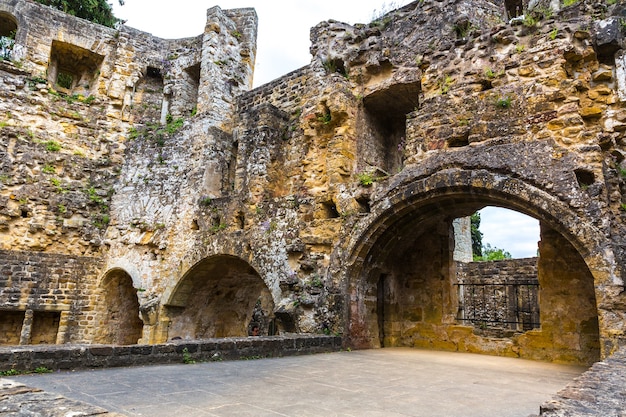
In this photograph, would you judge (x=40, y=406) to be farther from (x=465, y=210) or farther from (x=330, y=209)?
(x=465, y=210)

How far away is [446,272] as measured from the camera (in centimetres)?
903

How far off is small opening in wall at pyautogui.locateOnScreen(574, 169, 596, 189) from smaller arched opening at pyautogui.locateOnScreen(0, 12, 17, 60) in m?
13.4

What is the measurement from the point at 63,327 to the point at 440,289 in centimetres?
869

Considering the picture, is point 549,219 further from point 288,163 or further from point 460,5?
point 288,163

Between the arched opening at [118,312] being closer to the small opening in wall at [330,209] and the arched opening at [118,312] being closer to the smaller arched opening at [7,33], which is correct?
the small opening in wall at [330,209]

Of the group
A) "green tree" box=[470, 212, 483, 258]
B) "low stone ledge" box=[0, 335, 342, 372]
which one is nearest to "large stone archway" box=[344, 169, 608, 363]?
"low stone ledge" box=[0, 335, 342, 372]

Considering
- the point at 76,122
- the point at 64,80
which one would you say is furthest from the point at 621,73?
the point at 64,80

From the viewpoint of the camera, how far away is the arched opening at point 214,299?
10.4m

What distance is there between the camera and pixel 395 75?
855cm

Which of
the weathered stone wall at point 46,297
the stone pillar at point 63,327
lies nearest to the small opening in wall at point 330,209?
the weathered stone wall at point 46,297

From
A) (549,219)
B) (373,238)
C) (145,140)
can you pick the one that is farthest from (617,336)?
(145,140)

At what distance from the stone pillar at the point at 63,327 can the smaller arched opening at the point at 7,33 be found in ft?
22.8

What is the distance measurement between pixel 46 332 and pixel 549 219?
36.3 ft

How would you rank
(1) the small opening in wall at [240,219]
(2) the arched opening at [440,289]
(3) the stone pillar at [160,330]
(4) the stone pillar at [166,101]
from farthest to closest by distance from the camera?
(4) the stone pillar at [166,101], (3) the stone pillar at [160,330], (1) the small opening in wall at [240,219], (2) the arched opening at [440,289]
